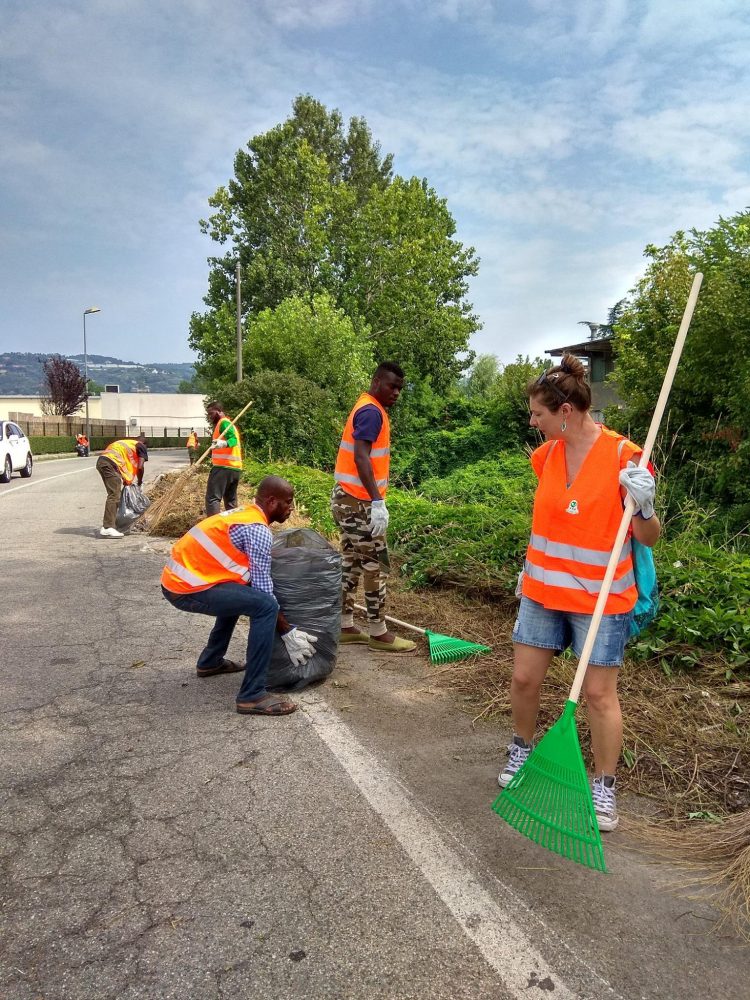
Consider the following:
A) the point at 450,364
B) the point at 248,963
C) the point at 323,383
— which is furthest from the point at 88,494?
the point at 450,364

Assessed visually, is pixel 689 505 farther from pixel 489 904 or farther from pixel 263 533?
pixel 489 904

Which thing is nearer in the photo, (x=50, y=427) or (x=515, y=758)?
(x=515, y=758)

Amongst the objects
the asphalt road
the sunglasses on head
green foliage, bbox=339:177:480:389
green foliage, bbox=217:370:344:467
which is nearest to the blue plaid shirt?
the asphalt road

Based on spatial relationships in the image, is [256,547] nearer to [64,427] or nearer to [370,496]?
[370,496]

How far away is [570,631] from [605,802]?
0.67 metres

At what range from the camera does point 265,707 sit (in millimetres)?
3877

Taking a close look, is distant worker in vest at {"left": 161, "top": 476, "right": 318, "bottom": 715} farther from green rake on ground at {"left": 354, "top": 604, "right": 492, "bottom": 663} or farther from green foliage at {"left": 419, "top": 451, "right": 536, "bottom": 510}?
green foliage at {"left": 419, "top": 451, "right": 536, "bottom": 510}

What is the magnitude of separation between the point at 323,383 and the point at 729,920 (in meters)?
21.5

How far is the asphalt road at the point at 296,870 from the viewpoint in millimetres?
2029

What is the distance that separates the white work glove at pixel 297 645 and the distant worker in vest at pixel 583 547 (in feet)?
4.98

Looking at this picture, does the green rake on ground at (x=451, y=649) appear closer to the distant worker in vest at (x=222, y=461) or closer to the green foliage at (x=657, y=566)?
the green foliage at (x=657, y=566)

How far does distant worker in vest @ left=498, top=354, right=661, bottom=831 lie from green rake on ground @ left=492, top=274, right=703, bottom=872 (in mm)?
111

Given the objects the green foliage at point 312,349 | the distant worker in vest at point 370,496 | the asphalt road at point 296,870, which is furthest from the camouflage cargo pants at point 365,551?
the green foliage at point 312,349

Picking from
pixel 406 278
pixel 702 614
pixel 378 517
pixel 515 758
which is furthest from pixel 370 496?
pixel 406 278
